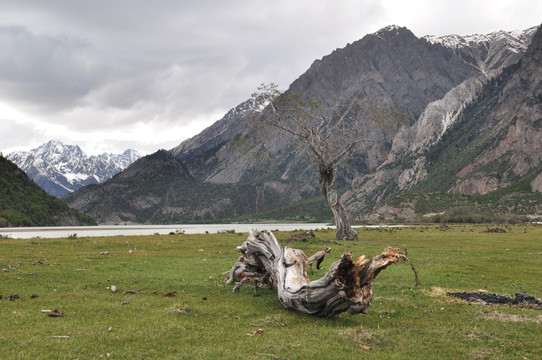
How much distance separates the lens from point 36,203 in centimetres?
→ 14688

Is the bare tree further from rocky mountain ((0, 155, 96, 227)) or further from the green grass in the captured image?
rocky mountain ((0, 155, 96, 227))

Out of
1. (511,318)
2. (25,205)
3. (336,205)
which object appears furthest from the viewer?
(25,205)

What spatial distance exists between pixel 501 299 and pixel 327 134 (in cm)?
4244

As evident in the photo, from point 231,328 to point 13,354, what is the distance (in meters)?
5.57

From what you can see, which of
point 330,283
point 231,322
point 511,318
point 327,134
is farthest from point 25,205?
point 511,318

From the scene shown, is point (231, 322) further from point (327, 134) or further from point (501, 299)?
point (327, 134)

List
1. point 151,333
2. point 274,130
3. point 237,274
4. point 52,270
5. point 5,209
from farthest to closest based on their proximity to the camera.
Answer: point 5,209 → point 274,130 → point 52,270 → point 237,274 → point 151,333

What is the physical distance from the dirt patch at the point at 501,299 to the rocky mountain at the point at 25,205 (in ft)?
458

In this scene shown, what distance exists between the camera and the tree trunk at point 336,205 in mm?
53406

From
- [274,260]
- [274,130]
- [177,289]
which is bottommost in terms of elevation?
[177,289]

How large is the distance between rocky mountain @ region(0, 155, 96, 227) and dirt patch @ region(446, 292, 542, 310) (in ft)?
458

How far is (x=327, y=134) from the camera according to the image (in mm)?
56781

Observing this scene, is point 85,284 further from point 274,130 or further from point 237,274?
point 274,130

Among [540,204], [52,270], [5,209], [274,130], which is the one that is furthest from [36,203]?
[540,204]
